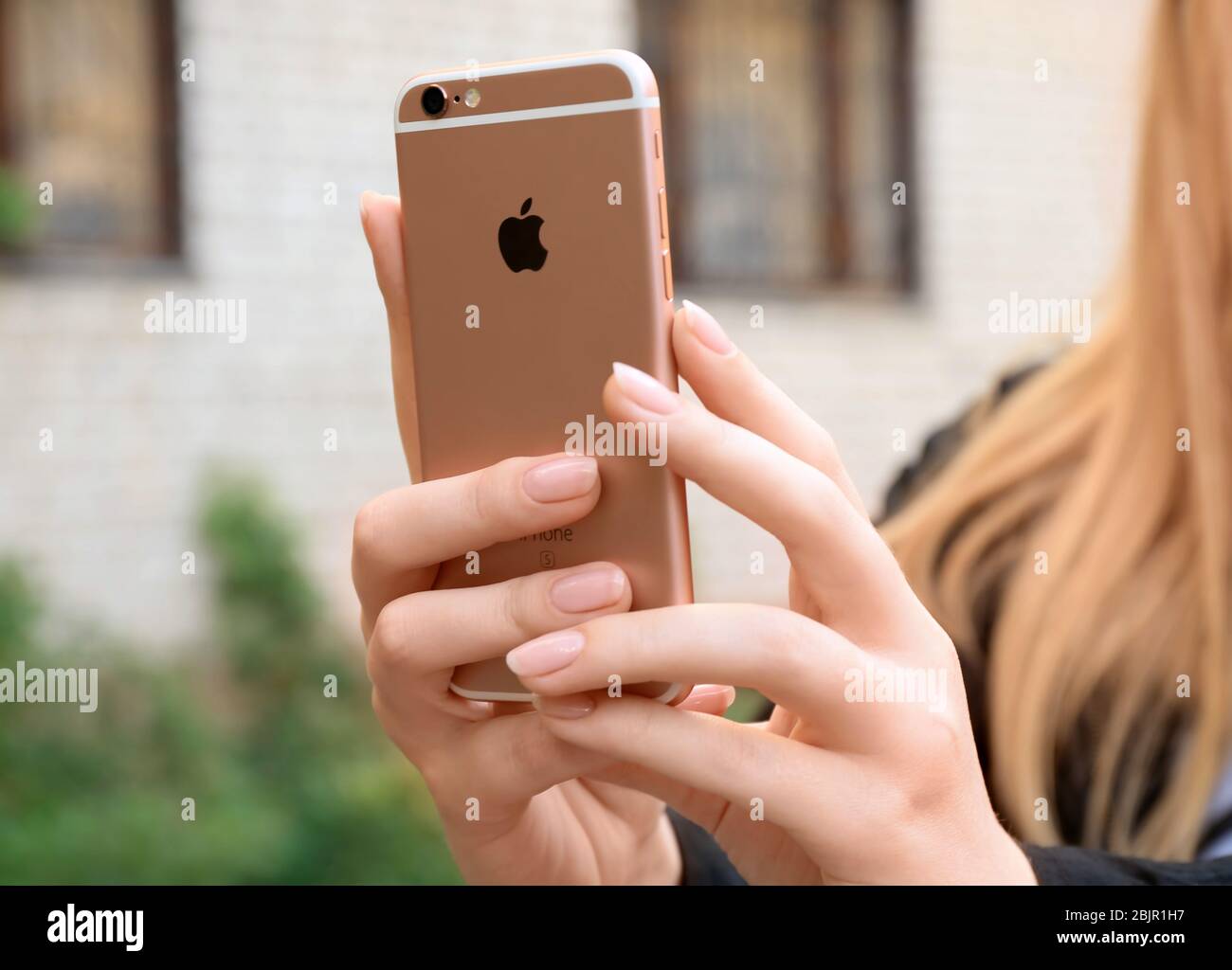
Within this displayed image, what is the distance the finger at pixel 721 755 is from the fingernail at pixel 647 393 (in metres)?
0.18

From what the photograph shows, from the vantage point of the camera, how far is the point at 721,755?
69cm

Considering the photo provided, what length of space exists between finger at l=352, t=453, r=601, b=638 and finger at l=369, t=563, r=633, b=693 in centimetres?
3

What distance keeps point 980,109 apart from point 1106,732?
3.77 meters

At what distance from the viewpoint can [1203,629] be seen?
1245 millimetres

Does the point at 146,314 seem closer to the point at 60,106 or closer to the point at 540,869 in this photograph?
the point at 60,106

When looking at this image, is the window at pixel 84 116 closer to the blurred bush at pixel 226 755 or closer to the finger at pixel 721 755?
the blurred bush at pixel 226 755

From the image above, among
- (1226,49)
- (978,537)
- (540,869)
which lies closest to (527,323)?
(540,869)

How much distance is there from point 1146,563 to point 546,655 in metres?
0.87

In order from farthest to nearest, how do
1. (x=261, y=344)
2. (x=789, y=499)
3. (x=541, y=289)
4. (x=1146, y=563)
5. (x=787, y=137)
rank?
(x=787, y=137) < (x=261, y=344) < (x=1146, y=563) < (x=541, y=289) < (x=789, y=499)

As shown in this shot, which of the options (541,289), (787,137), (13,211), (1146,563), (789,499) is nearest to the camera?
(789,499)

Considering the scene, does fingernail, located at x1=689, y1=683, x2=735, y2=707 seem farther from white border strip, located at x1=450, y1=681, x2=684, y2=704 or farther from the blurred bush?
the blurred bush

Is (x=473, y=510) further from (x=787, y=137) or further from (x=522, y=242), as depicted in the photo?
(x=787, y=137)

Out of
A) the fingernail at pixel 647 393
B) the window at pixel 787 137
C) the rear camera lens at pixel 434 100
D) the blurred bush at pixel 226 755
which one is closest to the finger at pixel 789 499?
the fingernail at pixel 647 393

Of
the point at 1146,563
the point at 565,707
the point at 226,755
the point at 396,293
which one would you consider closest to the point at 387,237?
the point at 396,293
